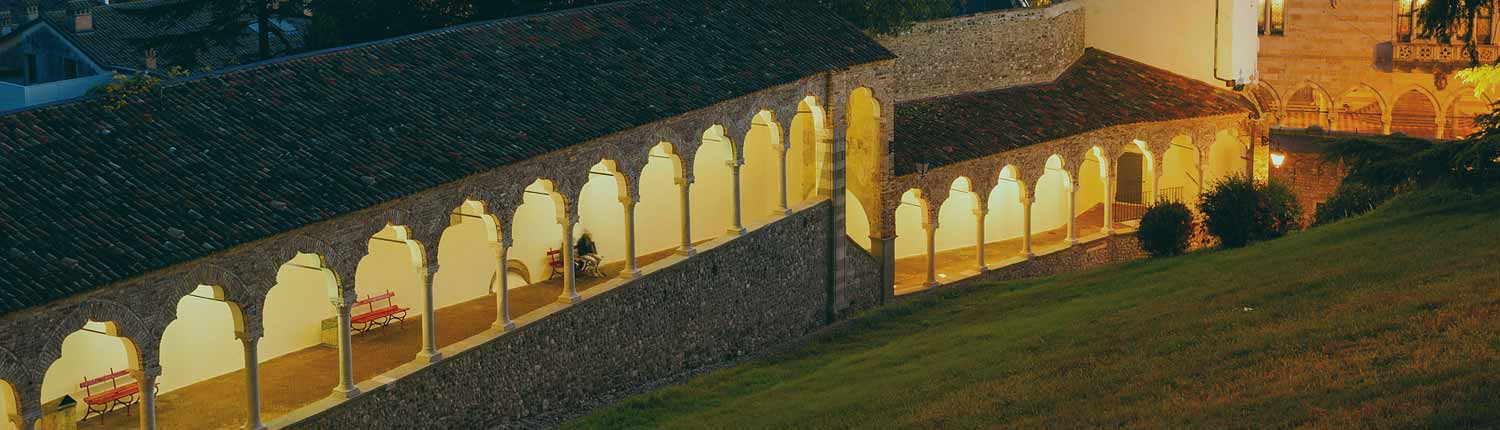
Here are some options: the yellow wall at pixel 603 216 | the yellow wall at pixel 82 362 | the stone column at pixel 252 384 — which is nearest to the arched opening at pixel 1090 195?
the yellow wall at pixel 603 216

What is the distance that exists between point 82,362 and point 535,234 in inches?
359

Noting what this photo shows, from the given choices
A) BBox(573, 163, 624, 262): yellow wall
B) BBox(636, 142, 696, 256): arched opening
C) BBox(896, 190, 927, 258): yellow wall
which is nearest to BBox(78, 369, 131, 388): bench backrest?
BBox(573, 163, 624, 262): yellow wall

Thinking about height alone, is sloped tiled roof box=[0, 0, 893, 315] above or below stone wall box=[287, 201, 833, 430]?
above

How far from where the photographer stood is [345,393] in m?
21.7

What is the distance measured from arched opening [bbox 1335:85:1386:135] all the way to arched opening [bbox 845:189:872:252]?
24052mm

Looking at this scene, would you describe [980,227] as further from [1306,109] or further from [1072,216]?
[1306,109]

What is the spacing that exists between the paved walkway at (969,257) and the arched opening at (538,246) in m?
7.48

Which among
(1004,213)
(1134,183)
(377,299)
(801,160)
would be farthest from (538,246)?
(1134,183)

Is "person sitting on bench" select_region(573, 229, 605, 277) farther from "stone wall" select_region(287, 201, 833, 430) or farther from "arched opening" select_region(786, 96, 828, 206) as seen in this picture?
"arched opening" select_region(786, 96, 828, 206)

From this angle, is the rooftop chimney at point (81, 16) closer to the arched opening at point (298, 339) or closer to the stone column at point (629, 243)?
the arched opening at point (298, 339)

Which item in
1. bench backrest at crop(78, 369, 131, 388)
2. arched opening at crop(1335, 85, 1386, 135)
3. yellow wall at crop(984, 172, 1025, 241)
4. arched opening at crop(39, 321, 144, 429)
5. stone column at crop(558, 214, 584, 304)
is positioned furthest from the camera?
arched opening at crop(1335, 85, 1386, 135)

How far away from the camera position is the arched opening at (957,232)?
37.0 m

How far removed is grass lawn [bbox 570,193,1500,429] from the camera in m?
17.8

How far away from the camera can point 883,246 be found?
34.2 m
